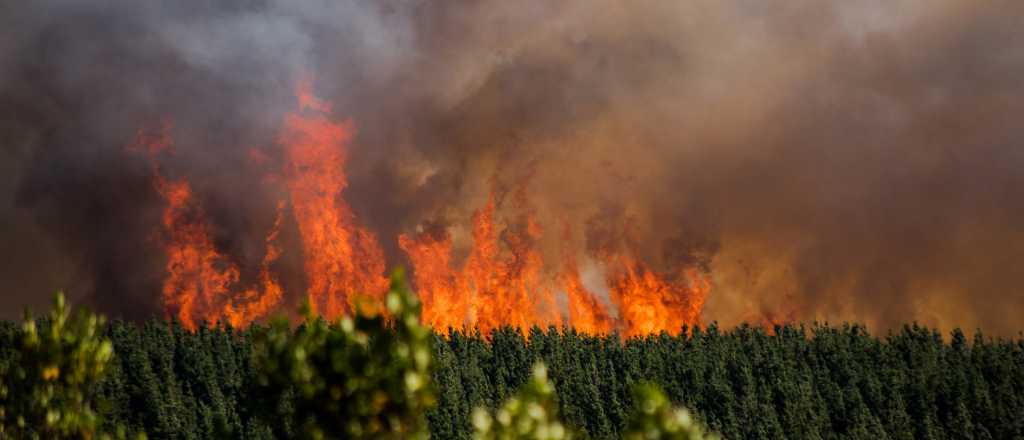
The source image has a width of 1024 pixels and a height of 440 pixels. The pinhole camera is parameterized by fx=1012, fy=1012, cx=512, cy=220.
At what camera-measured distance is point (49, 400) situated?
33719 mm

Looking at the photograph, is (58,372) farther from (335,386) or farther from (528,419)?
(528,419)

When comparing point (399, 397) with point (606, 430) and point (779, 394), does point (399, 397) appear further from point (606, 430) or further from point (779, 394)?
point (779, 394)

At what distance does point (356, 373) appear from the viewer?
25391 mm

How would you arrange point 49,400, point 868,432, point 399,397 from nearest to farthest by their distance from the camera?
point 399,397, point 49,400, point 868,432

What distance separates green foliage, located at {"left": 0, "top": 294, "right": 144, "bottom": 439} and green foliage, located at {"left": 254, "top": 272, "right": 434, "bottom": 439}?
10045 millimetres

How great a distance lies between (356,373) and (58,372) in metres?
14.0

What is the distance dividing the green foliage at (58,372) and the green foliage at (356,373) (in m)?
10.0

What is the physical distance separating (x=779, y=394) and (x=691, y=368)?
675 inches

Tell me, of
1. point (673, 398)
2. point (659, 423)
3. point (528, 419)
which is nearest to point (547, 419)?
point (528, 419)

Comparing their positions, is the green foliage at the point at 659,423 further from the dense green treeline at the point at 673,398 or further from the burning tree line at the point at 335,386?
the dense green treeline at the point at 673,398

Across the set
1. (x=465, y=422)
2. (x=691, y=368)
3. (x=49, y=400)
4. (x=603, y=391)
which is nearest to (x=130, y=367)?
(x=465, y=422)

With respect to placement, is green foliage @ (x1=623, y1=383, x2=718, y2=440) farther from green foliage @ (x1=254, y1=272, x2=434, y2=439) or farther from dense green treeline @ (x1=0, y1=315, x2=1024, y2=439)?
dense green treeline @ (x1=0, y1=315, x2=1024, y2=439)

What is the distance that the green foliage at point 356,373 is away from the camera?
2444 cm

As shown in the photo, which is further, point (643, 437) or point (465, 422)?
point (465, 422)
